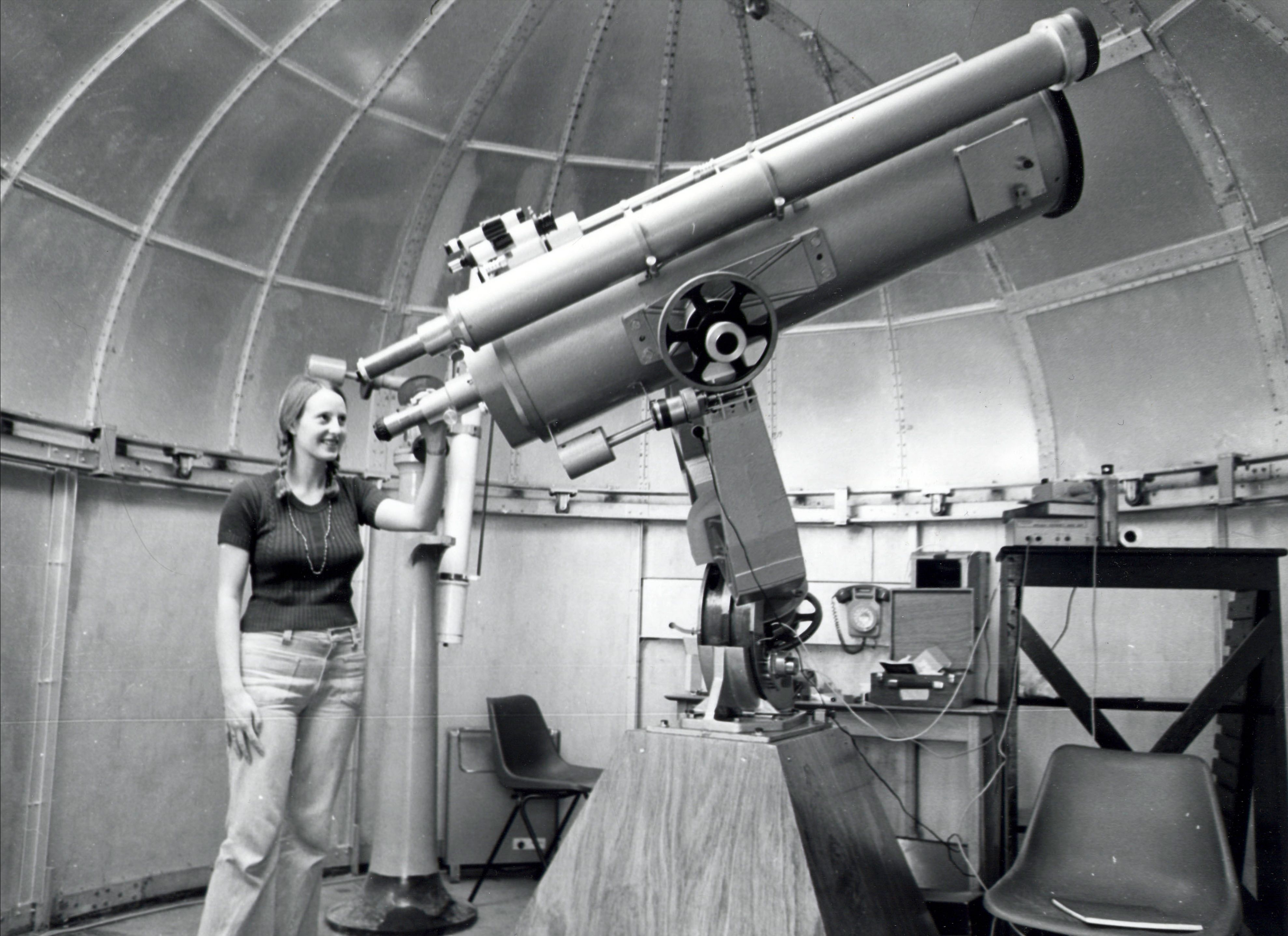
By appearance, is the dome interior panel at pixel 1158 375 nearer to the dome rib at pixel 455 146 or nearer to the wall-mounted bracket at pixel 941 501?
the wall-mounted bracket at pixel 941 501

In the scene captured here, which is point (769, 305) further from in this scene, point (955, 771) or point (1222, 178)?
point (955, 771)

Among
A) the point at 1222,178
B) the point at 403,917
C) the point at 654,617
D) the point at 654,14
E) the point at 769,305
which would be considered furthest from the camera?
the point at 654,617

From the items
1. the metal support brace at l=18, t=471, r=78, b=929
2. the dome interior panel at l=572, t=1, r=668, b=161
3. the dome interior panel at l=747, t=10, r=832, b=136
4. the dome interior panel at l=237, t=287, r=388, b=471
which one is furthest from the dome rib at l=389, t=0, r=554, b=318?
the metal support brace at l=18, t=471, r=78, b=929

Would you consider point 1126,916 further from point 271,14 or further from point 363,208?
point 271,14

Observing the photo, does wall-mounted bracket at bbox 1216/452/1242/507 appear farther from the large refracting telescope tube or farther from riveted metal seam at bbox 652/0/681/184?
riveted metal seam at bbox 652/0/681/184

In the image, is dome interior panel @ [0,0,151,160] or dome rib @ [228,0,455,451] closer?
dome interior panel @ [0,0,151,160]

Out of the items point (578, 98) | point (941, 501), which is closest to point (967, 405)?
point (941, 501)

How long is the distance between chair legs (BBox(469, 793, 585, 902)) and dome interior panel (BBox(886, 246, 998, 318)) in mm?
2830

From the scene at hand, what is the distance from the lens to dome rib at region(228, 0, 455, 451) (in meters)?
4.61

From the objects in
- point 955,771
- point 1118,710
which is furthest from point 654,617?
point 1118,710

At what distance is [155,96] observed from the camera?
160 inches

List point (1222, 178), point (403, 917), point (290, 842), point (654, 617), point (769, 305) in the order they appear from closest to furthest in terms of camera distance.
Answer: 1. point (769, 305)
2. point (290, 842)
3. point (1222, 178)
4. point (403, 917)
5. point (654, 617)

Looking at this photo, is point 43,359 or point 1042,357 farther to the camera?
point 1042,357

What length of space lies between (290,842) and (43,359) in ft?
7.81
